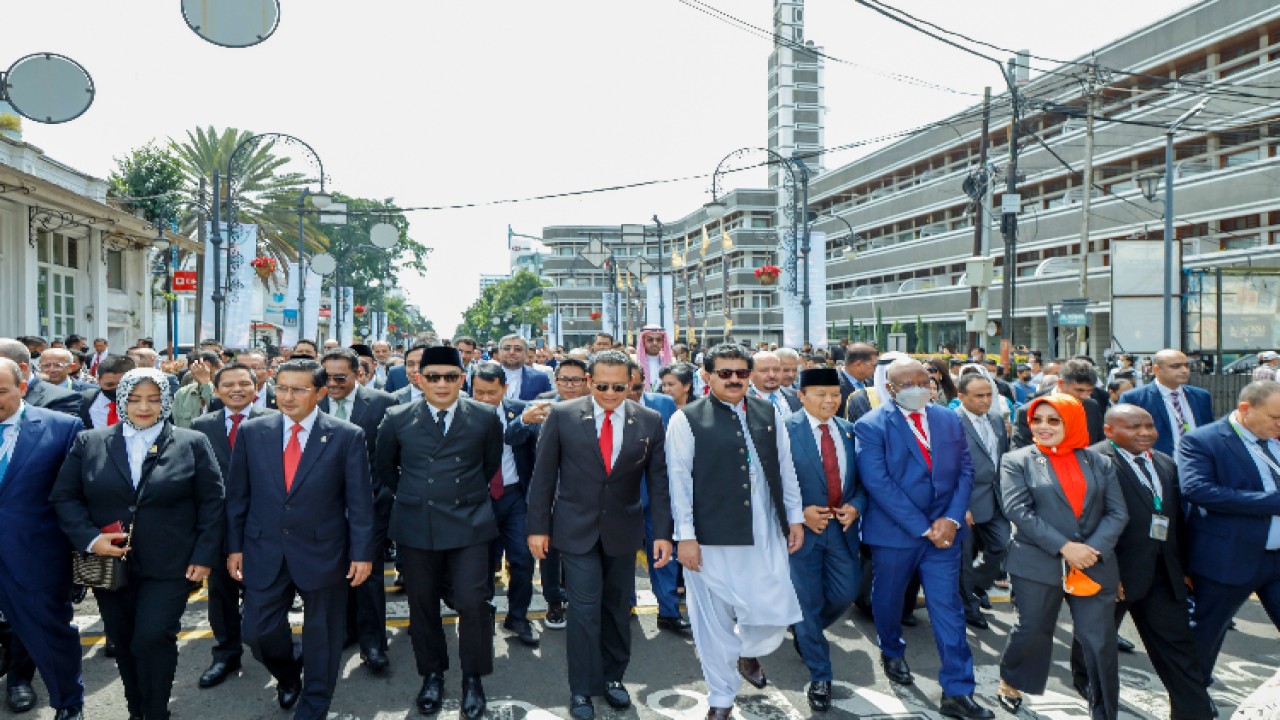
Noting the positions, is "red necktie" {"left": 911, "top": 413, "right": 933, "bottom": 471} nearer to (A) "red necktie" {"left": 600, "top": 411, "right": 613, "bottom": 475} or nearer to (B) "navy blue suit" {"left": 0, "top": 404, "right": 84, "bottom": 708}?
(A) "red necktie" {"left": 600, "top": 411, "right": 613, "bottom": 475}

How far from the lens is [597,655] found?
5.04m

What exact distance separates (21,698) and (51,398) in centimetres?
238

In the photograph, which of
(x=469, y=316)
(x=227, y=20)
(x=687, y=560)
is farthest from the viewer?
(x=469, y=316)

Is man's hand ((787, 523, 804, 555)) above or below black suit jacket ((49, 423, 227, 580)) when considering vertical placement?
below

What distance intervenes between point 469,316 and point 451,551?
11997 centimetres

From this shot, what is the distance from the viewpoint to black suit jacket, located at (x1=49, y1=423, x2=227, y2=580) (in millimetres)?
4508

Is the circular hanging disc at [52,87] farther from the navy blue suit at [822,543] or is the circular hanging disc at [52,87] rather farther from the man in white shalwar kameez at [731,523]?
the navy blue suit at [822,543]

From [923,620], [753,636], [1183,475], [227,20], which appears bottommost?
[923,620]

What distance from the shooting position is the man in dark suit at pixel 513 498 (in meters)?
6.46

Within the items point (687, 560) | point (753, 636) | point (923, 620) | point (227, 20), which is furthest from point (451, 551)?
point (227, 20)

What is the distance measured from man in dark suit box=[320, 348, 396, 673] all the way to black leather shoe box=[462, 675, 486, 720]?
35.4 inches

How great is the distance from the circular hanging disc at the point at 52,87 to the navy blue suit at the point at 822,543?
720 centimetres

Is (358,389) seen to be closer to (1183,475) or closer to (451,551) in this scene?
(451,551)

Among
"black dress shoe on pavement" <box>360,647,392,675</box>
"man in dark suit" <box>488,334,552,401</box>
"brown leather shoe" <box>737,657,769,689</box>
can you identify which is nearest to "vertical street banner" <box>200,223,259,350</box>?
"man in dark suit" <box>488,334,552,401</box>
